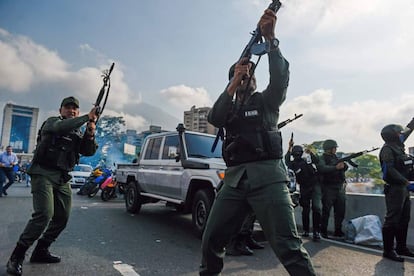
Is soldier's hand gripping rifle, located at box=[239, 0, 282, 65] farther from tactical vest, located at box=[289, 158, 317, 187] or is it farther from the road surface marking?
tactical vest, located at box=[289, 158, 317, 187]

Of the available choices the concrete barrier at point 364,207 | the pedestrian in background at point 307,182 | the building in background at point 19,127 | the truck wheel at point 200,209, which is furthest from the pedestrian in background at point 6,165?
the building in background at point 19,127

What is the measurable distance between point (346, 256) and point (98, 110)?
4115 millimetres

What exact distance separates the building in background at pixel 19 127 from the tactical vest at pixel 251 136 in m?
62.7

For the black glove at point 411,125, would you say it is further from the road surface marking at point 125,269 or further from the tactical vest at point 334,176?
the road surface marking at point 125,269

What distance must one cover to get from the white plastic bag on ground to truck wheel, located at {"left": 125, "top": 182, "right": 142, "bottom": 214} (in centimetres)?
502

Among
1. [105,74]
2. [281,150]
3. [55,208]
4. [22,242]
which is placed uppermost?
[105,74]

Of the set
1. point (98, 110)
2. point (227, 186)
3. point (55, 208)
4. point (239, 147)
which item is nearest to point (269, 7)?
point (239, 147)

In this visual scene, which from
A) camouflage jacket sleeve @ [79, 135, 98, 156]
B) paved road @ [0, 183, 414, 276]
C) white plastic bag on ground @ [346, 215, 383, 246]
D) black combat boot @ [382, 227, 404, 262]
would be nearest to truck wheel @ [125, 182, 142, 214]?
paved road @ [0, 183, 414, 276]

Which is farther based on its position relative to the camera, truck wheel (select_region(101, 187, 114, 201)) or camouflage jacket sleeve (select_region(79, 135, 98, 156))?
truck wheel (select_region(101, 187, 114, 201))

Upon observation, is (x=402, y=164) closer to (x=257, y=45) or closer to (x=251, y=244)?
(x=251, y=244)

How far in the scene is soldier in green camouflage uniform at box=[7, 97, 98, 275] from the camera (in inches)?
128

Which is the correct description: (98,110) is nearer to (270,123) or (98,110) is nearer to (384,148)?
(270,123)

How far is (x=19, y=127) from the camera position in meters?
58.8

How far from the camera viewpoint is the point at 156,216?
7.95 m
